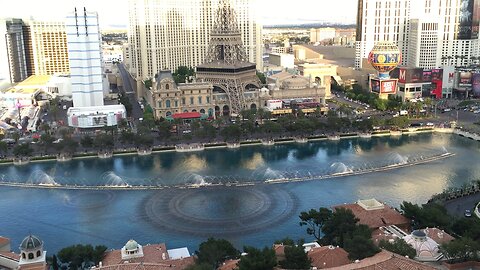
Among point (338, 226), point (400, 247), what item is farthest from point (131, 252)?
point (400, 247)

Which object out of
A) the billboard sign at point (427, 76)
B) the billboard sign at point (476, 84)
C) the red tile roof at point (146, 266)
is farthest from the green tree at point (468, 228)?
the billboard sign at point (476, 84)

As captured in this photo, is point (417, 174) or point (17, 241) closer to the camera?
point (17, 241)

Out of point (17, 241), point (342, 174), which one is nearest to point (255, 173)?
point (342, 174)

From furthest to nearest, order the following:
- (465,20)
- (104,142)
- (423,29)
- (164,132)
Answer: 1. (465,20)
2. (423,29)
3. (164,132)
4. (104,142)

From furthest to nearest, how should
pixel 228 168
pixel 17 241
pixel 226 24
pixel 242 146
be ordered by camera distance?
pixel 226 24 → pixel 242 146 → pixel 228 168 → pixel 17 241

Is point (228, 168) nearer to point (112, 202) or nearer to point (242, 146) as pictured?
point (242, 146)

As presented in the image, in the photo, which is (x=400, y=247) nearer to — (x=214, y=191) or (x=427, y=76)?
(x=214, y=191)
